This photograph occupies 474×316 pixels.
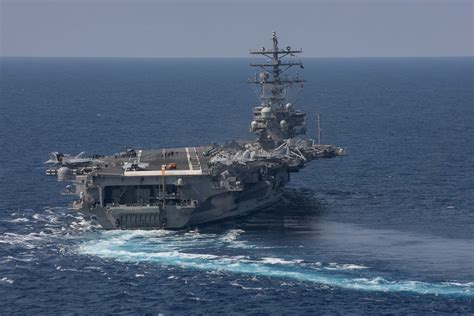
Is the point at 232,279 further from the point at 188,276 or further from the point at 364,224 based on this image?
the point at 364,224

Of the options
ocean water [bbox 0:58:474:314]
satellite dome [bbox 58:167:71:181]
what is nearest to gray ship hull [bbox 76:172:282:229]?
ocean water [bbox 0:58:474:314]

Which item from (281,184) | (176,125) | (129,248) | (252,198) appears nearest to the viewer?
(129,248)

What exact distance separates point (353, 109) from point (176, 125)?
134ft

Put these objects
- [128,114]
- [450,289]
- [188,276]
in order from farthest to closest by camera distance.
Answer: [128,114] < [188,276] < [450,289]

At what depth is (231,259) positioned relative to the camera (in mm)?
70375

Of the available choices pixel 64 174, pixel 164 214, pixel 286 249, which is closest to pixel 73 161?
pixel 64 174

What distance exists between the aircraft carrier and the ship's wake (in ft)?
5.67

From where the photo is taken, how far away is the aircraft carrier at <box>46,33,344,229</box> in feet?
262

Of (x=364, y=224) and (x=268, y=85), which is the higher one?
(x=268, y=85)

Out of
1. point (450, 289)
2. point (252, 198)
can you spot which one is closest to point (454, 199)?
point (252, 198)

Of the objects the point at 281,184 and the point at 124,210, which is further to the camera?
the point at 281,184

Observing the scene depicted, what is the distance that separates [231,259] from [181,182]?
11337 millimetres

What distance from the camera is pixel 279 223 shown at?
82625 mm

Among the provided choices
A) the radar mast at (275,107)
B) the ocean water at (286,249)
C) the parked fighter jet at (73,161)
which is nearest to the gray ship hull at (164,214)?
the ocean water at (286,249)
